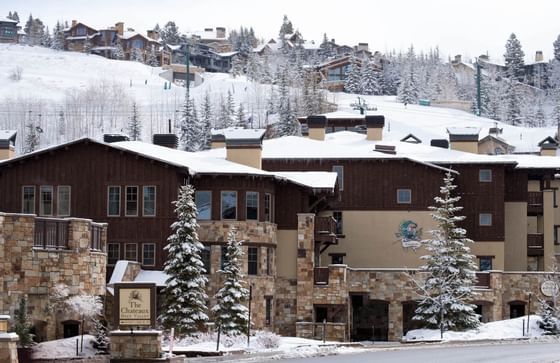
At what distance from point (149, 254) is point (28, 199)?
6.17m

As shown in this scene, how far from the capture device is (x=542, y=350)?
39.7 meters

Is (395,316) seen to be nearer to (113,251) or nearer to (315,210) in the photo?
→ (315,210)

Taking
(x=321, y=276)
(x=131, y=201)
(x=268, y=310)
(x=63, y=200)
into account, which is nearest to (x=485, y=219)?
(x=321, y=276)

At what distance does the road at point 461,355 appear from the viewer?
34625mm

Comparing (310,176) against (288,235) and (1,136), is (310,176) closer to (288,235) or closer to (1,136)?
(288,235)

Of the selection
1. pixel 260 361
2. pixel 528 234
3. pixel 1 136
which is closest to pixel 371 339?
pixel 528 234

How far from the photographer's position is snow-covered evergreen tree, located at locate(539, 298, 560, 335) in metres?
51.5

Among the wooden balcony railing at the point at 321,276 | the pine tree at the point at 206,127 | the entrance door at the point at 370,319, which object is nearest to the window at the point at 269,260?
the wooden balcony railing at the point at 321,276

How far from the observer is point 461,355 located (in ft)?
122

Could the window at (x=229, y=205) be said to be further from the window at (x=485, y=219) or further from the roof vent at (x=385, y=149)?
the window at (x=485, y=219)

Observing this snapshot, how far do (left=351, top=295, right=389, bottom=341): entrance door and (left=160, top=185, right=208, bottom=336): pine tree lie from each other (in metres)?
18.1

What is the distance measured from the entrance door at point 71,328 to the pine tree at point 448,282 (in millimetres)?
18279

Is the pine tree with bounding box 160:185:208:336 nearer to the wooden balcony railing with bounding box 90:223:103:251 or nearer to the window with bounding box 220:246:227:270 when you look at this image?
the wooden balcony railing with bounding box 90:223:103:251

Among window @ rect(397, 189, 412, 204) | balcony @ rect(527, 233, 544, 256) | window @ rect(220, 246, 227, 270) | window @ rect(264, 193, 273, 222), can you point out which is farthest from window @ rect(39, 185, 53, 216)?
balcony @ rect(527, 233, 544, 256)
